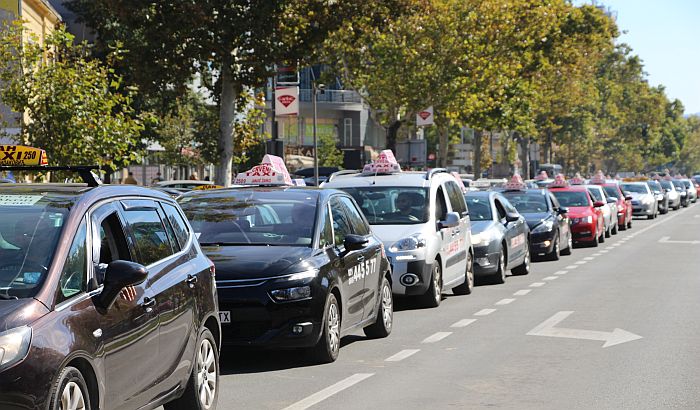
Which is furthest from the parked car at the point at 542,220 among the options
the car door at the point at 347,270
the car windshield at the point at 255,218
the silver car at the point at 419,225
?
the car windshield at the point at 255,218

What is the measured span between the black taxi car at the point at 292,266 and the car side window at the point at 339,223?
0.5 inches

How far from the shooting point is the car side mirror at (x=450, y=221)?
17.0 m

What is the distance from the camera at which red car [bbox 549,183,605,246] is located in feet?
109

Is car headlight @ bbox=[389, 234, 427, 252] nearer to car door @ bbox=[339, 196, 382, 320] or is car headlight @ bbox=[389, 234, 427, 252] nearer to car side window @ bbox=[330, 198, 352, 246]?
car door @ bbox=[339, 196, 382, 320]

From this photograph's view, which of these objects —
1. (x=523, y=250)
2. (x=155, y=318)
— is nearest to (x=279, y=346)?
(x=155, y=318)

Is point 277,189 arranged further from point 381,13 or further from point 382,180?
point 381,13

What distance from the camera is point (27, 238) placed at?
6.67 meters

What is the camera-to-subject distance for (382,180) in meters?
17.9

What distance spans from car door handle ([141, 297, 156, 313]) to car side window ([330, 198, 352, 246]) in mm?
4897

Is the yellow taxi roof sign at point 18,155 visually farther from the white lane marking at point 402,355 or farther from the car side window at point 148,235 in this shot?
the car side window at point 148,235

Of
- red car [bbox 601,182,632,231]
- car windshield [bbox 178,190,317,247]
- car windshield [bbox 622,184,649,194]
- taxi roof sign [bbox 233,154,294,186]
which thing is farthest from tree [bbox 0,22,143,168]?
car windshield [bbox 622,184,649,194]

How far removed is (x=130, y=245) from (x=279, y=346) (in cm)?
372

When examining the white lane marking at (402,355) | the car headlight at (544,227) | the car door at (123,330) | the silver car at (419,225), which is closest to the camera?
the car door at (123,330)

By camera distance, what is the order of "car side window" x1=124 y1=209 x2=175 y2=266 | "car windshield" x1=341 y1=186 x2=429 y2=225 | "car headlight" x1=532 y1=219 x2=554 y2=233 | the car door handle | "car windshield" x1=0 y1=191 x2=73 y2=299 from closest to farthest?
"car windshield" x1=0 y1=191 x2=73 y2=299 → the car door handle → "car side window" x1=124 y1=209 x2=175 y2=266 → "car windshield" x1=341 y1=186 x2=429 y2=225 → "car headlight" x1=532 y1=219 x2=554 y2=233
